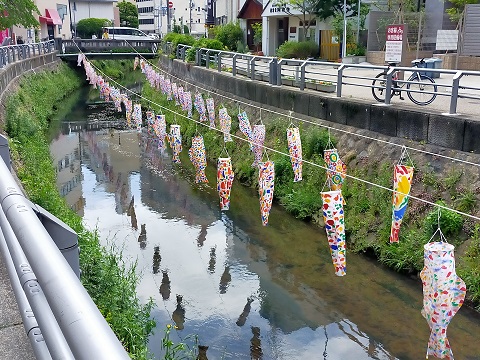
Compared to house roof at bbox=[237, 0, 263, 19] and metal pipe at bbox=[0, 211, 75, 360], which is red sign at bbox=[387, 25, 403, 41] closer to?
metal pipe at bbox=[0, 211, 75, 360]

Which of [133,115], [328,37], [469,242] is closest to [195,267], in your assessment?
[469,242]

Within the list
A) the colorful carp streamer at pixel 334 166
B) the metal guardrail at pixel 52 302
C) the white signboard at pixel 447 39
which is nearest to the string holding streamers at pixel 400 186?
the colorful carp streamer at pixel 334 166

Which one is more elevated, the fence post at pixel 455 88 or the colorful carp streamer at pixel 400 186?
the fence post at pixel 455 88

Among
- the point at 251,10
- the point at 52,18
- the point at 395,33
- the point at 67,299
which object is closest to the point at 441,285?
the point at 67,299

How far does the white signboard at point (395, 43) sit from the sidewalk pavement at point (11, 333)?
1074 centimetres

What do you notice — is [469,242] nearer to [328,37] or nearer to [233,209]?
Answer: [233,209]

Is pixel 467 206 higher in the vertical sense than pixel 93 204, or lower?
higher

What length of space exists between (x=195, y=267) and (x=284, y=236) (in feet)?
7.53

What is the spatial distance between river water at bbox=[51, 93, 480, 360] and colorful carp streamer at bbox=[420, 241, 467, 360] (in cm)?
177

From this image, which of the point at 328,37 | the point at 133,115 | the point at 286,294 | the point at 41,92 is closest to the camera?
the point at 286,294

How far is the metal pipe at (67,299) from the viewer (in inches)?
44.3

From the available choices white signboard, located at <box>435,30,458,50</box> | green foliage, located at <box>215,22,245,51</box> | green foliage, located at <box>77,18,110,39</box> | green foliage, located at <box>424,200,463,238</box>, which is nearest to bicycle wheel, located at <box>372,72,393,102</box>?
green foliage, located at <box>424,200,463,238</box>

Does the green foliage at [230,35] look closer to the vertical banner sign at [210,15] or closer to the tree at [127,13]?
the vertical banner sign at [210,15]

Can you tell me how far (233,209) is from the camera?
46.5ft
